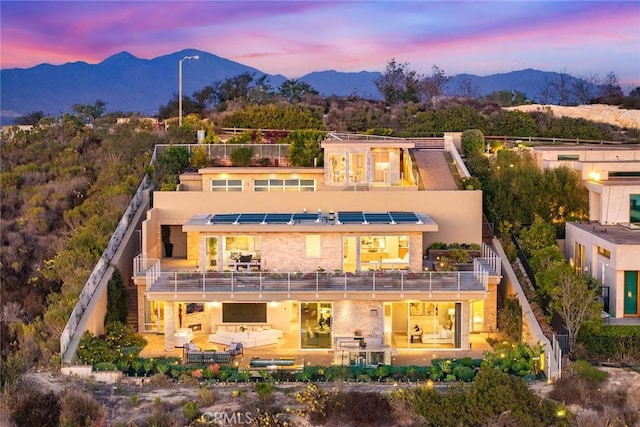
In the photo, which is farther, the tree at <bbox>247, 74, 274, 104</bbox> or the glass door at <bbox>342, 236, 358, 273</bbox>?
the tree at <bbox>247, 74, 274, 104</bbox>

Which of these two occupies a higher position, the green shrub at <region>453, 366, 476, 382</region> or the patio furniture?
the patio furniture

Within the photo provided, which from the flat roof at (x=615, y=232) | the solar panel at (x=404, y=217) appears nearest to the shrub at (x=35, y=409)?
the solar panel at (x=404, y=217)

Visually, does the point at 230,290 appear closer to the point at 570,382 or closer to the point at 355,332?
the point at 355,332

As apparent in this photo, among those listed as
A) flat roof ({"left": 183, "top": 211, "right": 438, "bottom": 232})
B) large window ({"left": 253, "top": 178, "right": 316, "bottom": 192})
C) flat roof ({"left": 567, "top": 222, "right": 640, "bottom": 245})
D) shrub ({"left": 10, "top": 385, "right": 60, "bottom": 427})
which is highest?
large window ({"left": 253, "top": 178, "right": 316, "bottom": 192})

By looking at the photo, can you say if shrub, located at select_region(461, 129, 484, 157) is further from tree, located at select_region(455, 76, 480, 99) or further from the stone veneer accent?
tree, located at select_region(455, 76, 480, 99)

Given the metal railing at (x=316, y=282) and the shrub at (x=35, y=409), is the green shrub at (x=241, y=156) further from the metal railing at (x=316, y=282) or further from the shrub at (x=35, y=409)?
the shrub at (x=35, y=409)

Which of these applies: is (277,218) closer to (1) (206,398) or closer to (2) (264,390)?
(2) (264,390)

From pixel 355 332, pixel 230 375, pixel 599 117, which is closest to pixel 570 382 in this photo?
pixel 355 332

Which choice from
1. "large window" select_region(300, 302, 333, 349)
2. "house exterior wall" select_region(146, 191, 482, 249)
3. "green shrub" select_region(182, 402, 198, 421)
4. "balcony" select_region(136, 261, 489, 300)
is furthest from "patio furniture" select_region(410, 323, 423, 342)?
"green shrub" select_region(182, 402, 198, 421)

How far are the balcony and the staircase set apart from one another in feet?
10.4

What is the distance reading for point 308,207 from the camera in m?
32.0

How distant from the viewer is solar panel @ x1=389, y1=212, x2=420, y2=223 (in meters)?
28.2

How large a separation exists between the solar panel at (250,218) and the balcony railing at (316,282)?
274 centimetres

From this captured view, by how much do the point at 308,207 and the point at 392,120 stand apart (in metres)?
29.8
